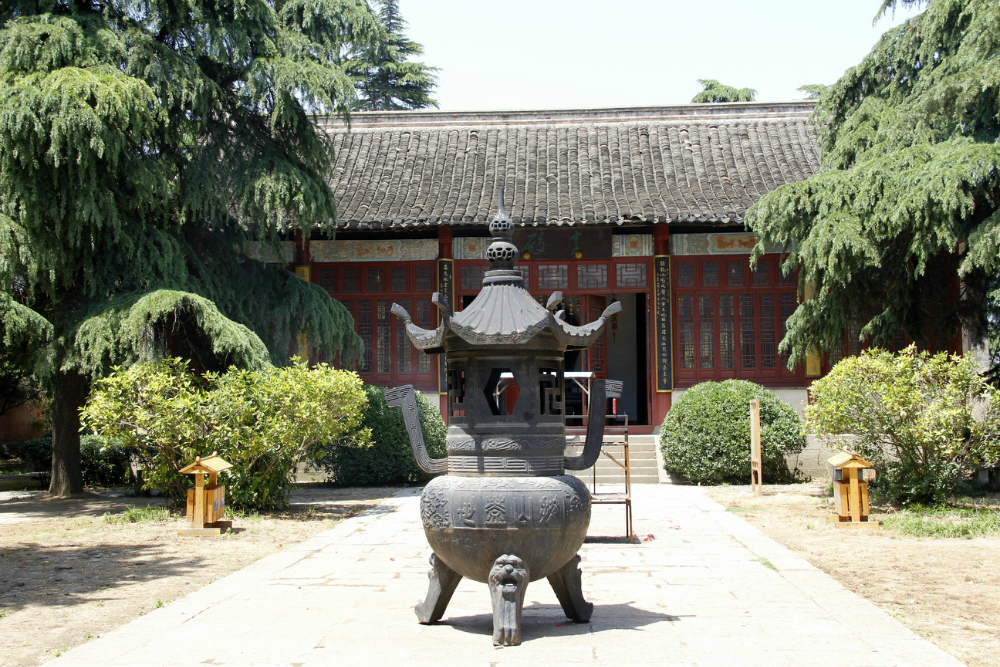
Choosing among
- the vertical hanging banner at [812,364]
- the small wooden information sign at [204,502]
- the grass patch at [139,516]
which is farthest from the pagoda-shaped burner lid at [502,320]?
the vertical hanging banner at [812,364]

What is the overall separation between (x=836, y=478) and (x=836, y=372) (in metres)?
1.34

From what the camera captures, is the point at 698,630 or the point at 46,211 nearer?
the point at 698,630

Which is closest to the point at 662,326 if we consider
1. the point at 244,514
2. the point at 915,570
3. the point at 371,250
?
the point at 371,250

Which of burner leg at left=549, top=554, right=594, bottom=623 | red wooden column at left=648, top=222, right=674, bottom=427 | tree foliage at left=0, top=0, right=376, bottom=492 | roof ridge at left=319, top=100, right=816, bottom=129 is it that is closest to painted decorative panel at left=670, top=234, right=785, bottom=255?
red wooden column at left=648, top=222, right=674, bottom=427

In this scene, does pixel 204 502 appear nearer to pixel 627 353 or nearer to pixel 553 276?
pixel 553 276

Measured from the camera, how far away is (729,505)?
10172 millimetres

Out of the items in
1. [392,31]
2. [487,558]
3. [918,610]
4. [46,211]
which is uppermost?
[392,31]

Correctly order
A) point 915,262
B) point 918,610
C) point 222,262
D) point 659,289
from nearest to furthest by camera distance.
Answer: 1. point 918,610
2. point 915,262
3. point 222,262
4. point 659,289

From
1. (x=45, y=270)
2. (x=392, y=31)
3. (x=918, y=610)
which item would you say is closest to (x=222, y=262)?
(x=45, y=270)

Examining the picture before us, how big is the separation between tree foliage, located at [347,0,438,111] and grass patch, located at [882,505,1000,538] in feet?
68.7

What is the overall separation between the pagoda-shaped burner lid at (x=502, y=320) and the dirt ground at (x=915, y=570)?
2456 mm

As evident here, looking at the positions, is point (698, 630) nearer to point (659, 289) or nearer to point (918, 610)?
point (918, 610)

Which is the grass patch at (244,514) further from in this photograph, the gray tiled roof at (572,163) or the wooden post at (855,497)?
the wooden post at (855,497)

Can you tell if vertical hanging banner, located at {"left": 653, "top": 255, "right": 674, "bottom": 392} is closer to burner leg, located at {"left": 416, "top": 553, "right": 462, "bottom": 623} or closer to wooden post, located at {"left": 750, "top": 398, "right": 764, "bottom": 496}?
wooden post, located at {"left": 750, "top": 398, "right": 764, "bottom": 496}
